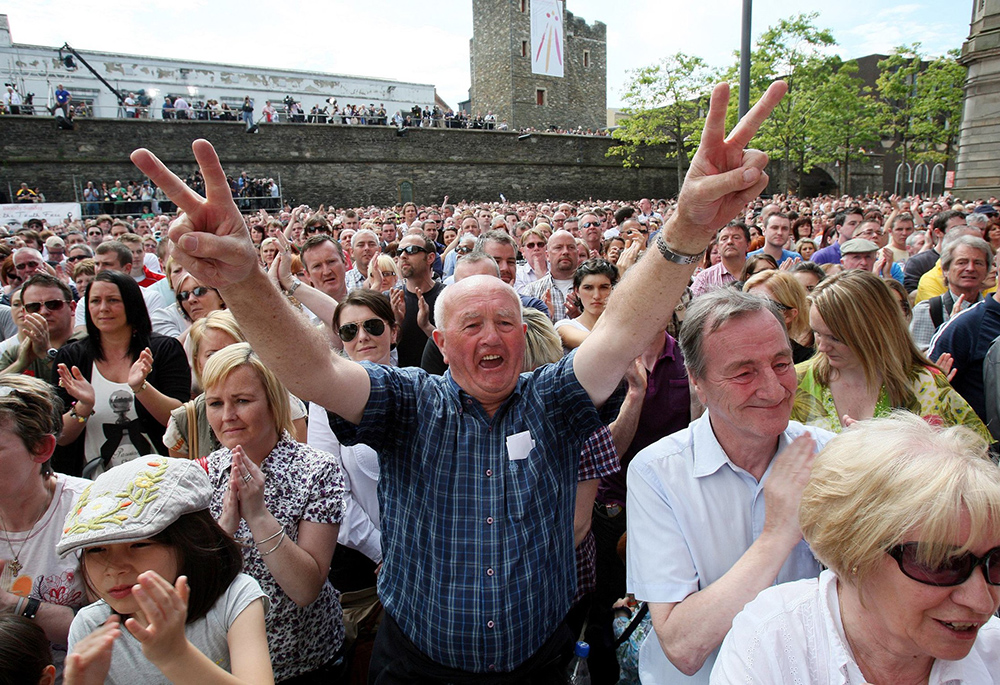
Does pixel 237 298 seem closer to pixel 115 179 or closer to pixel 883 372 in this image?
pixel 883 372

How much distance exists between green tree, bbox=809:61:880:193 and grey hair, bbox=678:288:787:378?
113 feet

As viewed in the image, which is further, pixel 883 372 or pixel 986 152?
pixel 986 152

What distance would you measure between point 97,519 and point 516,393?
1202mm

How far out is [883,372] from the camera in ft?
8.39

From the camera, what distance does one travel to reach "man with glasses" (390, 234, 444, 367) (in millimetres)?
4906

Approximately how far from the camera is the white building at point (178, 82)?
34062 mm

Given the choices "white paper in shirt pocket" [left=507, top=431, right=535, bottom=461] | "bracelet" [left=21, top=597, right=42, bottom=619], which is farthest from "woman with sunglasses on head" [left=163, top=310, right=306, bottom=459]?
"white paper in shirt pocket" [left=507, top=431, right=535, bottom=461]

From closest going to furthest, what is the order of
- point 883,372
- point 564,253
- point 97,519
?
point 97,519, point 883,372, point 564,253

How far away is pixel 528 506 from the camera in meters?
1.86

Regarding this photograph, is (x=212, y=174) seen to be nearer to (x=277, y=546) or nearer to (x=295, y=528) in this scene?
(x=277, y=546)

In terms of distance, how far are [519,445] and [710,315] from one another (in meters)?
0.73

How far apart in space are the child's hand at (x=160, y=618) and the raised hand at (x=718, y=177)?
1.52 m

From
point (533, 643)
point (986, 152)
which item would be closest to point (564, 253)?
point (533, 643)

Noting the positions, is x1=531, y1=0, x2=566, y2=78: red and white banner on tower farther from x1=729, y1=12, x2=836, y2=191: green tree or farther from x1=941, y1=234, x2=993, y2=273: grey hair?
x1=941, y1=234, x2=993, y2=273: grey hair
